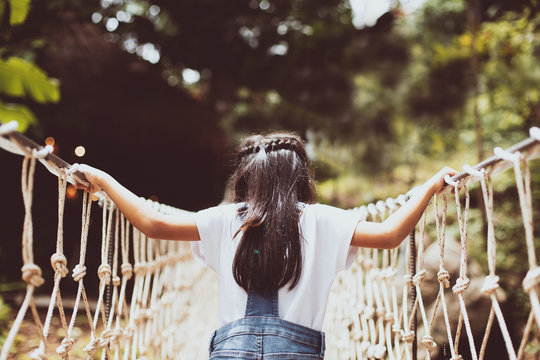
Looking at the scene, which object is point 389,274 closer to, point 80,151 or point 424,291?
point 424,291

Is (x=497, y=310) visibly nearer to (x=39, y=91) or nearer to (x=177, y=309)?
(x=177, y=309)

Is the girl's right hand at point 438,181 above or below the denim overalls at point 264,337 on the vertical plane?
above

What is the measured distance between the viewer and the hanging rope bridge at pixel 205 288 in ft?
1.95

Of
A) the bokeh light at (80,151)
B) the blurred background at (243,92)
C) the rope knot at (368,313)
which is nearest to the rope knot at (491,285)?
the rope knot at (368,313)

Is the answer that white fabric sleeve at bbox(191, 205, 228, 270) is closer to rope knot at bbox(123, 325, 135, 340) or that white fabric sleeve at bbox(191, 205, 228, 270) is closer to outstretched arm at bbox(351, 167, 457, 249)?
outstretched arm at bbox(351, 167, 457, 249)

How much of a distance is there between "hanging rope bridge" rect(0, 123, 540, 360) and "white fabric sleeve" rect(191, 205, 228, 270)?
0.77 feet

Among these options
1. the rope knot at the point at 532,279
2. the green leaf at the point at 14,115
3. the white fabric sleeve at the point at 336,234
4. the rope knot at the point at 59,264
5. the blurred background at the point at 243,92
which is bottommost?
the rope knot at the point at 532,279

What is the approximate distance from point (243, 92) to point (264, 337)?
3.96 metres

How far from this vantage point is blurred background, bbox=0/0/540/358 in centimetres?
309

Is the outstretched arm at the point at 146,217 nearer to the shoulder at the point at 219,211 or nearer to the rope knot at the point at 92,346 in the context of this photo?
the shoulder at the point at 219,211

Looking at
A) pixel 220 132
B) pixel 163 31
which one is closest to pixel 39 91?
pixel 163 31

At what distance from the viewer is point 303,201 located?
0.88 meters

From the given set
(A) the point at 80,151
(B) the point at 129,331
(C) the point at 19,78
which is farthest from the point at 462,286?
(A) the point at 80,151

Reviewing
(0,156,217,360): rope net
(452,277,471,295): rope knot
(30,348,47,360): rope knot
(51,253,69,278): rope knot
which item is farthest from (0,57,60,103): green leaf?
(452,277,471,295): rope knot
